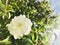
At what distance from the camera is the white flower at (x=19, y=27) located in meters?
0.55

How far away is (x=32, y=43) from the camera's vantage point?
583mm

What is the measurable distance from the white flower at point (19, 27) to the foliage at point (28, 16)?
0.11ft

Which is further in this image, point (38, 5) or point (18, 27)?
point (38, 5)

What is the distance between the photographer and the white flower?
1.81ft

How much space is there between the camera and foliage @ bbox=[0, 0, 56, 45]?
587 mm

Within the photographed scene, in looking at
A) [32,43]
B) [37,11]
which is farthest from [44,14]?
[32,43]

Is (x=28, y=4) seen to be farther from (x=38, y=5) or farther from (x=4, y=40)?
(x=4, y=40)

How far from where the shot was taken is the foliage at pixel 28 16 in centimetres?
59

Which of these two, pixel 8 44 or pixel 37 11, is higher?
pixel 37 11

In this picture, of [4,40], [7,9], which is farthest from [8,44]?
[7,9]

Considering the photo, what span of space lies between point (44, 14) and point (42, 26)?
0.16 feet

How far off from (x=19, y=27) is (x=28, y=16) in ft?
0.28

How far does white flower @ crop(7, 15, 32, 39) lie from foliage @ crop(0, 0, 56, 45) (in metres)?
0.03

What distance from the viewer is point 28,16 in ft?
2.05
